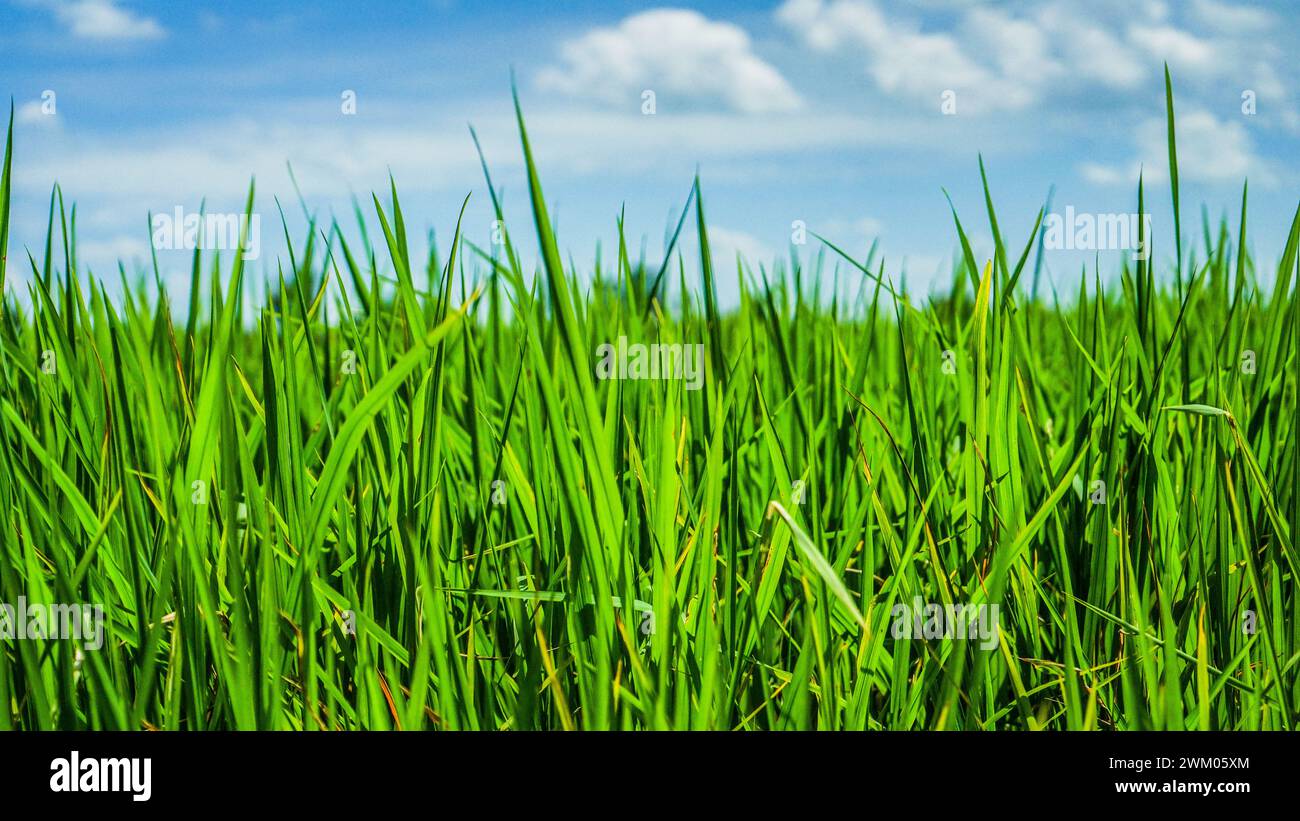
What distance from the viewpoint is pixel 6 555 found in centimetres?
78

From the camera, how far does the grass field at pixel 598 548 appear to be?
754 mm

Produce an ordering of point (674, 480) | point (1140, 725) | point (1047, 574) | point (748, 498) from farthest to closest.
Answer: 1. point (748, 498)
2. point (1047, 574)
3. point (674, 480)
4. point (1140, 725)

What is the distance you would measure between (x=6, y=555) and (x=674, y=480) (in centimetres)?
64

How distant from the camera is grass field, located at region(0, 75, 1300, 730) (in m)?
0.75

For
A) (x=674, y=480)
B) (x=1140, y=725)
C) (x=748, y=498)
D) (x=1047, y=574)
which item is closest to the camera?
(x=1140, y=725)

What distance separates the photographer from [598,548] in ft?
2.57

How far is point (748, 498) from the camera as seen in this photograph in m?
1.19

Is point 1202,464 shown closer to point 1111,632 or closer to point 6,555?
point 1111,632

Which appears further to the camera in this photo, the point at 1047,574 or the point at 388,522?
the point at 1047,574
